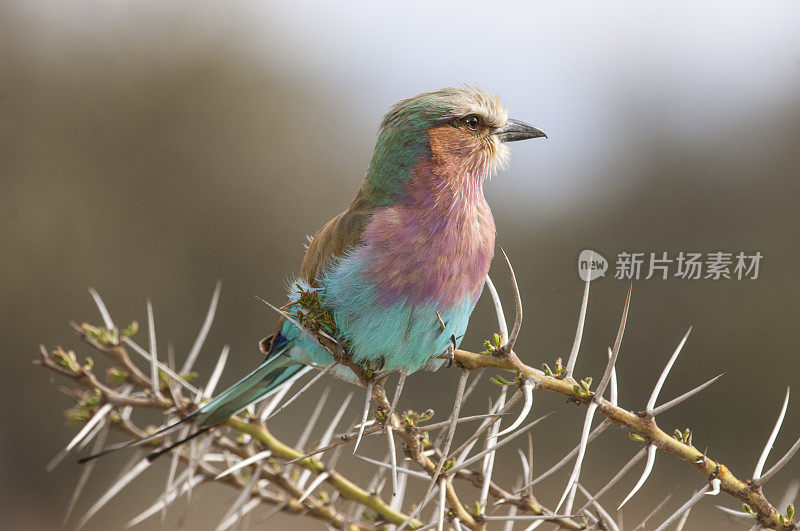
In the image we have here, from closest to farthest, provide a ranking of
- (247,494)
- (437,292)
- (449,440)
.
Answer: (449,440) → (247,494) → (437,292)

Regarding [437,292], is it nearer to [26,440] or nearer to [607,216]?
[607,216]

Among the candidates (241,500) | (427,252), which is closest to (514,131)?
(427,252)

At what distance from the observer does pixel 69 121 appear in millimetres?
6863

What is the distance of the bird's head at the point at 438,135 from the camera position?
1.94m

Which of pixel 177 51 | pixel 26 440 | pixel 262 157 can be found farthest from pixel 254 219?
pixel 26 440

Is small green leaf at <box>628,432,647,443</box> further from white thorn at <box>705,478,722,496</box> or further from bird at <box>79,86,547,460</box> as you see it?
bird at <box>79,86,547,460</box>

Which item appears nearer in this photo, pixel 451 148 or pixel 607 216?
pixel 451 148

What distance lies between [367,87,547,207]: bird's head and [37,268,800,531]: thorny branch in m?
0.55

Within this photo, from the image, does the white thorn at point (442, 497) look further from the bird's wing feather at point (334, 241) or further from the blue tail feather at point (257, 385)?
the bird's wing feather at point (334, 241)

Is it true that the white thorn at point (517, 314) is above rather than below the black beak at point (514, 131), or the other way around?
below

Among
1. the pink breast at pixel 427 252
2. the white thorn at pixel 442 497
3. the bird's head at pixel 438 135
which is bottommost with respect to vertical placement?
the white thorn at pixel 442 497

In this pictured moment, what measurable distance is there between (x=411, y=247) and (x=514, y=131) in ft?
1.74

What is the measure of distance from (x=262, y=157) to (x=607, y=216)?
129 inches

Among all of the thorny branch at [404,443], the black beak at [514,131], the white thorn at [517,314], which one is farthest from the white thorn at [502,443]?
the black beak at [514,131]
